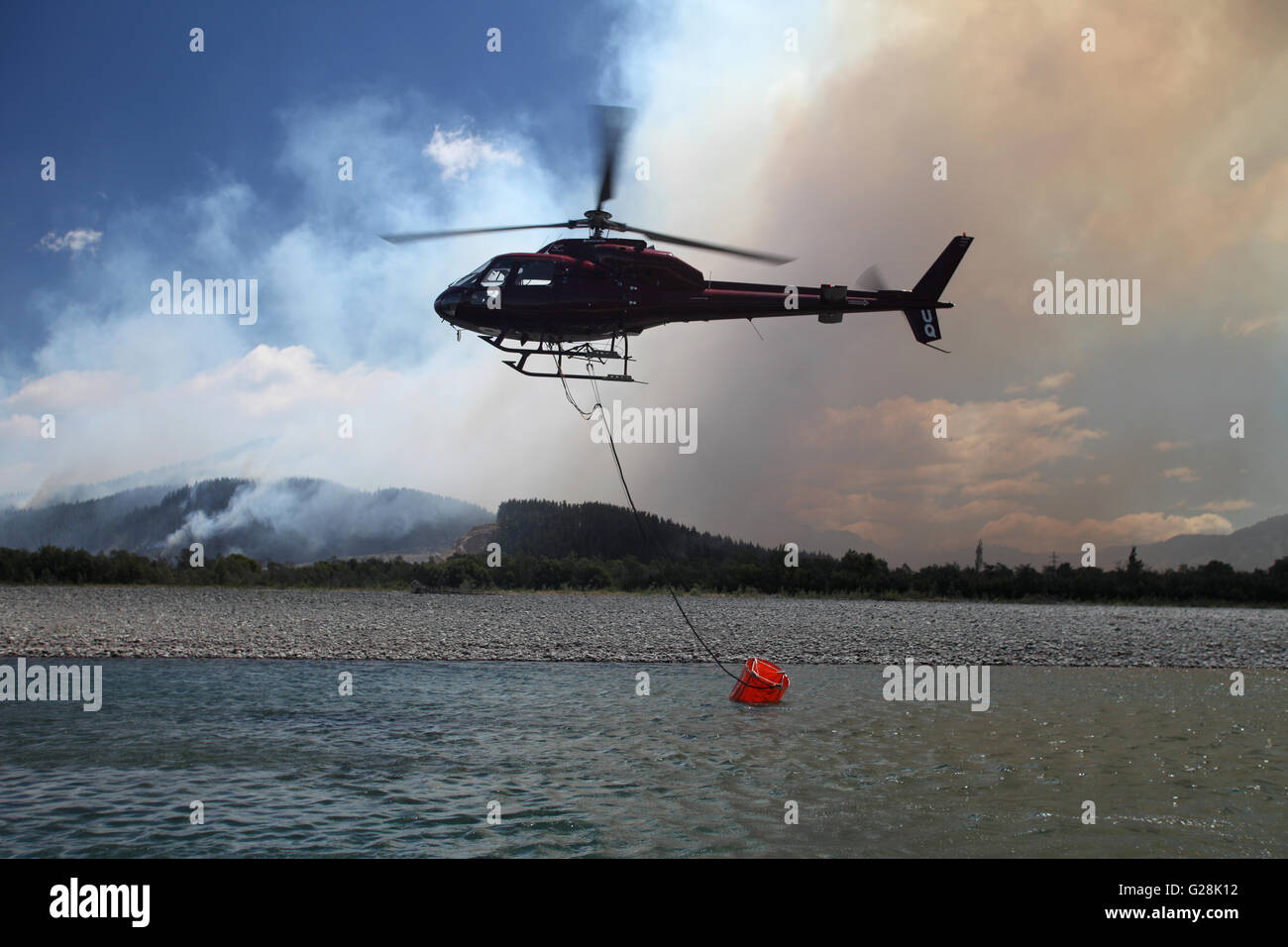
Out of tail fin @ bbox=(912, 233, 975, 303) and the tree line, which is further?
the tree line

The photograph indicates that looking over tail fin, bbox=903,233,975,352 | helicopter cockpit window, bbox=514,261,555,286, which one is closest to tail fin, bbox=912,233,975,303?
tail fin, bbox=903,233,975,352

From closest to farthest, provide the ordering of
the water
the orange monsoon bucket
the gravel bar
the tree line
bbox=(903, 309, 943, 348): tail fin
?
1. the water
2. the orange monsoon bucket
3. bbox=(903, 309, 943, 348): tail fin
4. the gravel bar
5. the tree line

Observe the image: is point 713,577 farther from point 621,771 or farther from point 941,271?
point 621,771

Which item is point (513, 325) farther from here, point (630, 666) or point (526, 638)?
point (526, 638)

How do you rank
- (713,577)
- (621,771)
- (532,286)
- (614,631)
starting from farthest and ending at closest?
1. (713,577)
2. (614,631)
3. (532,286)
4. (621,771)

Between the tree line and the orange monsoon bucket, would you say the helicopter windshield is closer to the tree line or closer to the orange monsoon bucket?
the orange monsoon bucket

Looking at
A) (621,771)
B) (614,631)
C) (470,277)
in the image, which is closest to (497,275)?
(470,277)
